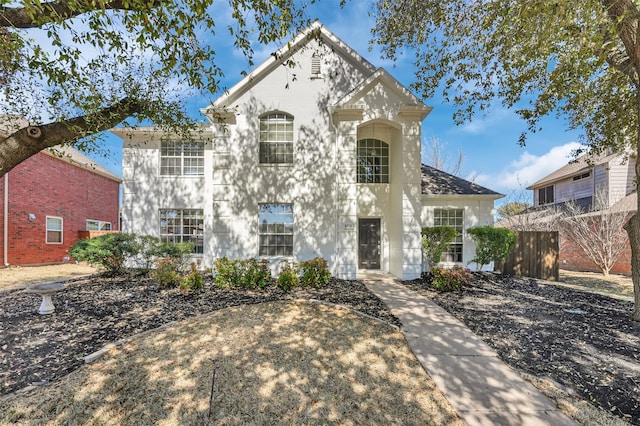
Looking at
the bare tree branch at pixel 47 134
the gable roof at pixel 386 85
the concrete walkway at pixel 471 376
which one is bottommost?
the concrete walkway at pixel 471 376

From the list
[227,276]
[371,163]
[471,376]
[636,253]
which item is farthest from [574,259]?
[227,276]

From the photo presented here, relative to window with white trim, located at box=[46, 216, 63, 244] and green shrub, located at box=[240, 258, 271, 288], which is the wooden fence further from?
window with white trim, located at box=[46, 216, 63, 244]

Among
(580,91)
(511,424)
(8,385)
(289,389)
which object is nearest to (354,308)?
(289,389)

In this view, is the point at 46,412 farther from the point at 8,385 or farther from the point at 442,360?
the point at 442,360

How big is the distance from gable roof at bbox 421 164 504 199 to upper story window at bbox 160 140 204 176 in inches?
400

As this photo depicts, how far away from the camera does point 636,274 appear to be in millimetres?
6254

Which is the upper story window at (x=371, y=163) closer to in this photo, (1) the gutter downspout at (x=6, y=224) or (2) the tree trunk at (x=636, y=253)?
(2) the tree trunk at (x=636, y=253)

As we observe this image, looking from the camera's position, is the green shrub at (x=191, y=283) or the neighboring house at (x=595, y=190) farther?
the neighboring house at (x=595, y=190)

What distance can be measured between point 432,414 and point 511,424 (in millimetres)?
845

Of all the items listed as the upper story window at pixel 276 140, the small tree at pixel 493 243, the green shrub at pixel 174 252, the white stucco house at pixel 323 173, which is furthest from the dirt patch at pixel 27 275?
the small tree at pixel 493 243

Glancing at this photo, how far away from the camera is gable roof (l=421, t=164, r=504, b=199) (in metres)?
11.7

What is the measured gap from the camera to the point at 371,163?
37.2 feet

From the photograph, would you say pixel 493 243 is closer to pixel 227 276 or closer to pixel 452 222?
pixel 452 222

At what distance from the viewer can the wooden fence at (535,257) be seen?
11172mm
